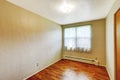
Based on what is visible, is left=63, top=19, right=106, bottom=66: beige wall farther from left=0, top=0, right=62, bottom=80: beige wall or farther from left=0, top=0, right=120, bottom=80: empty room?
left=0, top=0, right=62, bottom=80: beige wall

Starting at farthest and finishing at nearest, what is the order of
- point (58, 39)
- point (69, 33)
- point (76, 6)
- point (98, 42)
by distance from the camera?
point (69, 33), point (58, 39), point (98, 42), point (76, 6)

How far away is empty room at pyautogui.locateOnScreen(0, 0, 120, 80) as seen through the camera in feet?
6.25

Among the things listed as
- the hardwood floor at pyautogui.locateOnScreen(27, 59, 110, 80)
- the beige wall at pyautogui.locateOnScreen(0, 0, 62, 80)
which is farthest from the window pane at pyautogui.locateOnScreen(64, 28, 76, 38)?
the hardwood floor at pyautogui.locateOnScreen(27, 59, 110, 80)

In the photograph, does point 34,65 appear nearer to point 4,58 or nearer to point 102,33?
point 4,58

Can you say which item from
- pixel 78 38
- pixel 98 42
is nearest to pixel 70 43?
pixel 78 38

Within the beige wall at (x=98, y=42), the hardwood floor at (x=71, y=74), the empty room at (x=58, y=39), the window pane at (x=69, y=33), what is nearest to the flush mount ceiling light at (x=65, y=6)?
the empty room at (x=58, y=39)

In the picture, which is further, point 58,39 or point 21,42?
point 58,39

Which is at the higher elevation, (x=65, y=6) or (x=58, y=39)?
(x=65, y=6)

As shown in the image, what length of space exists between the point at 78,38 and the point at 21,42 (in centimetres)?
289

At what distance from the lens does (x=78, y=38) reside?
4.14 m

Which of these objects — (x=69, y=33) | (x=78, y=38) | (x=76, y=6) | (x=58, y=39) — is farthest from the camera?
(x=69, y=33)

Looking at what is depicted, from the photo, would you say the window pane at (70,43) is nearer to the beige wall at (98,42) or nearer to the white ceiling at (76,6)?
the beige wall at (98,42)

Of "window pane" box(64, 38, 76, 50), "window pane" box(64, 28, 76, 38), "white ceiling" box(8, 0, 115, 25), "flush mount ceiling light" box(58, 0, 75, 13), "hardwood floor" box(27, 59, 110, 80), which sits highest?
"white ceiling" box(8, 0, 115, 25)

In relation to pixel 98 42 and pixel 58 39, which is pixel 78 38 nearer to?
pixel 98 42
